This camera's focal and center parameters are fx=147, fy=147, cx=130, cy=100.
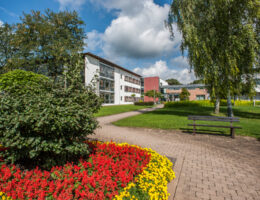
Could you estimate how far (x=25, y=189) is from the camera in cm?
248

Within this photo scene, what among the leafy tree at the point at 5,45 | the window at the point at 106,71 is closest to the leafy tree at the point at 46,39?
the leafy tree at the point at 5,45

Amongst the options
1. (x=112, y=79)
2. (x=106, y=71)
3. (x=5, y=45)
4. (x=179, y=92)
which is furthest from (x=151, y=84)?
(x=5, y=45)

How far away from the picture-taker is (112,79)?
123ft

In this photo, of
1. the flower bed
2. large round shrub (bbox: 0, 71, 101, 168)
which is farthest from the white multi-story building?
the flower bed

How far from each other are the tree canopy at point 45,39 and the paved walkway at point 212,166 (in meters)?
21.0

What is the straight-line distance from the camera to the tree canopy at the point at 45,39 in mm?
22578

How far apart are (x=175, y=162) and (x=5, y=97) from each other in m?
4.52

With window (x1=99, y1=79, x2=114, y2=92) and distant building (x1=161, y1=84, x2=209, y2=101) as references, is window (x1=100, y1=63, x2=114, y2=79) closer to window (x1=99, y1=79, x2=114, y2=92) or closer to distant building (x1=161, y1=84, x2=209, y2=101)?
window (x1=99, y1=79, x2=114, y2=92)

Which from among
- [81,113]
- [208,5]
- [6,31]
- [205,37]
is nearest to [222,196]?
[81,113]

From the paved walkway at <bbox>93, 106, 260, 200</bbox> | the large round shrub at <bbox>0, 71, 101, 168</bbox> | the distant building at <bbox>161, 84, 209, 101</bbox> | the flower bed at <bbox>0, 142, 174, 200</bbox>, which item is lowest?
the paved walkway at <bbox>93, 106, 260, 200</bbox>

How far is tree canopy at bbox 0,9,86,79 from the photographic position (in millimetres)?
22578

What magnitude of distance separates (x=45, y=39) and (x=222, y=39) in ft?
84.2

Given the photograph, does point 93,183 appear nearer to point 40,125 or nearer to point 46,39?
point 40,125

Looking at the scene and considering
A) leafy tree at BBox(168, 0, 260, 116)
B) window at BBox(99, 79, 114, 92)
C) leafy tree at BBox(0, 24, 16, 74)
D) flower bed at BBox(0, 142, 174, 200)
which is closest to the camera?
flower bed at BBox(0, 142, 174, 200)
